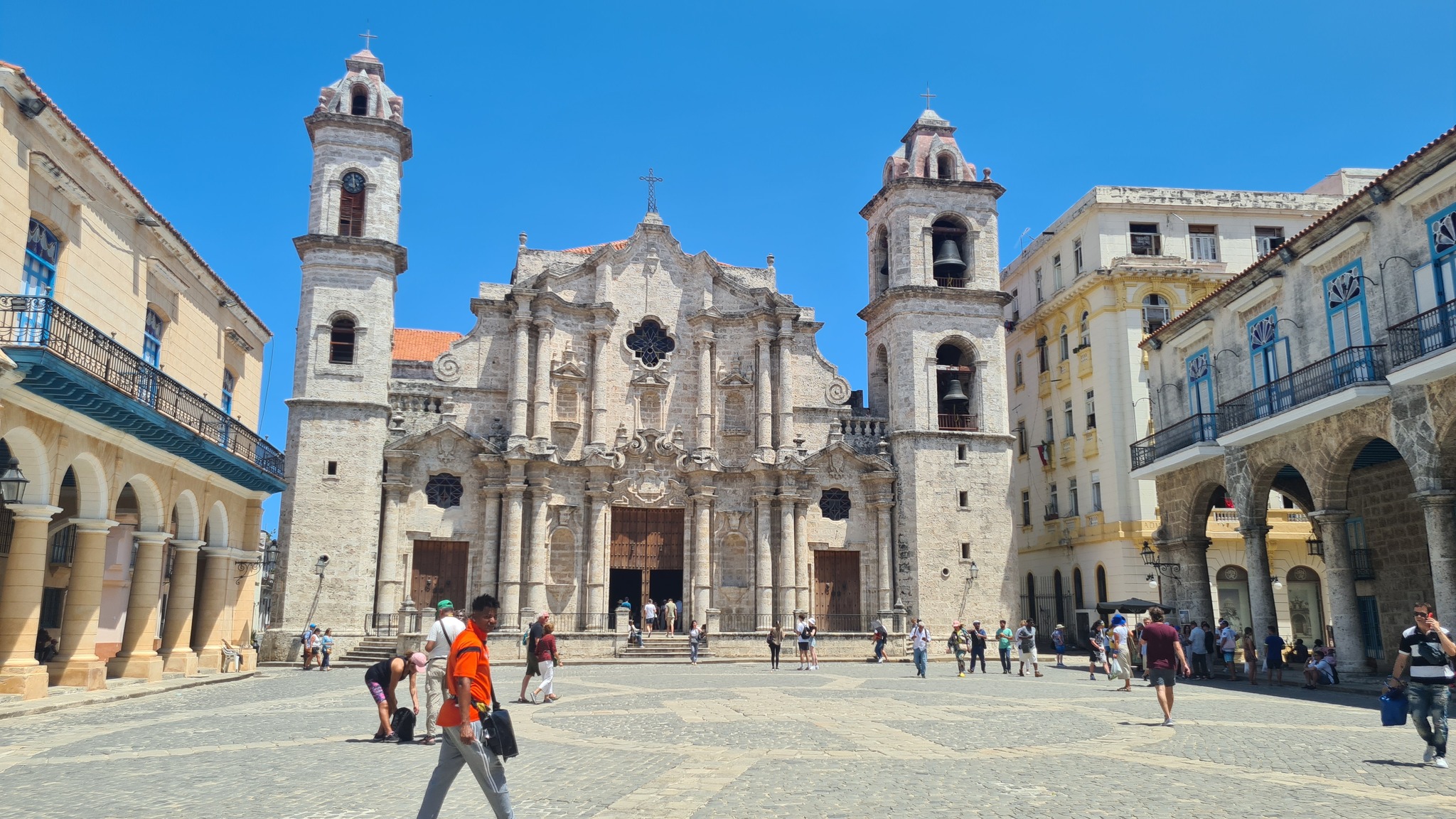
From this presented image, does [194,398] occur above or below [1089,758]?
above

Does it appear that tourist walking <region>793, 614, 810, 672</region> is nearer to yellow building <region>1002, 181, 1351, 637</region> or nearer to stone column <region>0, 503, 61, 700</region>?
yellow building <region>1002, 181, 1351, 637</region>

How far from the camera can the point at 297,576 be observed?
29.8m

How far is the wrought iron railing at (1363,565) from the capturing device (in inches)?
938

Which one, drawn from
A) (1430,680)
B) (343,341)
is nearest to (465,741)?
(1430,680)

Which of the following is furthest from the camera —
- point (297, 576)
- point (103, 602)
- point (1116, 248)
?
point (1116, 248)

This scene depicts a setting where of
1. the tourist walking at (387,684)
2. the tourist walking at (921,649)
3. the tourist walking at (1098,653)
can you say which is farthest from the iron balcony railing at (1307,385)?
the tourist walking at (387,684)

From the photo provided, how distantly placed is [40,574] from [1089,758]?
15410mm

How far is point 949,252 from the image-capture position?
36125 millimetres

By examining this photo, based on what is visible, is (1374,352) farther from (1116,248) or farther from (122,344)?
(122,344)

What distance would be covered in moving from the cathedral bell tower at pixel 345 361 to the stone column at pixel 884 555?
590 inches

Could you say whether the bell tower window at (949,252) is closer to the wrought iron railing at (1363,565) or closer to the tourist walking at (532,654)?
the wrought iron railing at (1363,565)

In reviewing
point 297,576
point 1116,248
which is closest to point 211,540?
point 297,576

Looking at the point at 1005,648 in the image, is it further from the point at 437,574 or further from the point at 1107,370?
the point at 437,574

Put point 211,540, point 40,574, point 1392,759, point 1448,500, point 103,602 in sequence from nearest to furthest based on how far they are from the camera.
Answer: point 1392,759 → point 40,574 → point 1448,500 → point 103,602 → point 211,540
